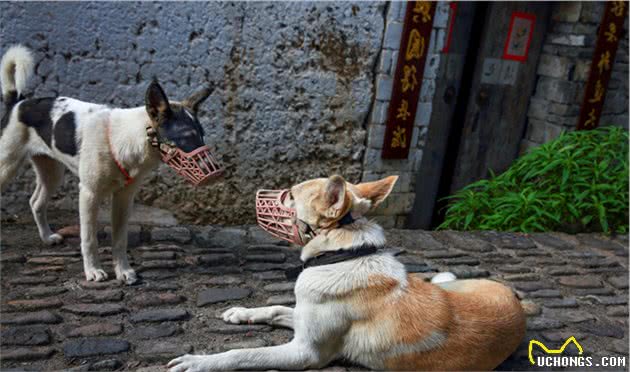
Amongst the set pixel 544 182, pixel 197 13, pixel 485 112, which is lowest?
pixel 544 182

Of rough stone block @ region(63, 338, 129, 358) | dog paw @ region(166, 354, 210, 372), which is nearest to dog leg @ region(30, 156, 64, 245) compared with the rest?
rough stone block @ region(63, 338, 129, 358)

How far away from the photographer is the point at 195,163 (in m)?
3.24

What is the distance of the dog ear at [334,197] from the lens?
104 inches

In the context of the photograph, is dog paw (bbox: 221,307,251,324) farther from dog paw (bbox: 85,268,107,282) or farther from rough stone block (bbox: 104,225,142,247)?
rough stone block (bbox: 104,225,142,247)

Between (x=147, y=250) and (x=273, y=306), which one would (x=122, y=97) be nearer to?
(x=147, y=250)

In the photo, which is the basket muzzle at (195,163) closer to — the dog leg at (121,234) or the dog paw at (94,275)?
the dog leg at (121,234)

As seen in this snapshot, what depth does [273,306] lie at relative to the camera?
3.39m

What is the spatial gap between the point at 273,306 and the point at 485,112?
193 inches

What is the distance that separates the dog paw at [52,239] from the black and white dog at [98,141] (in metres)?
0.57

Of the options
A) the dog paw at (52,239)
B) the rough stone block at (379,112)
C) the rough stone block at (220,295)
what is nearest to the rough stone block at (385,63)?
the rough stone block at (379,112)

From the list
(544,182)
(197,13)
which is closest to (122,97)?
(197,13)

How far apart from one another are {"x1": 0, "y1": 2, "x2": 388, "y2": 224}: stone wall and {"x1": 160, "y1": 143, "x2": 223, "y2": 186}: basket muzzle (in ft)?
7.03

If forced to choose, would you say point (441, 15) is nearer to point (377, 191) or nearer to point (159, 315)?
point (377, 191)

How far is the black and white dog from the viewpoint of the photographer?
10.8 ft
